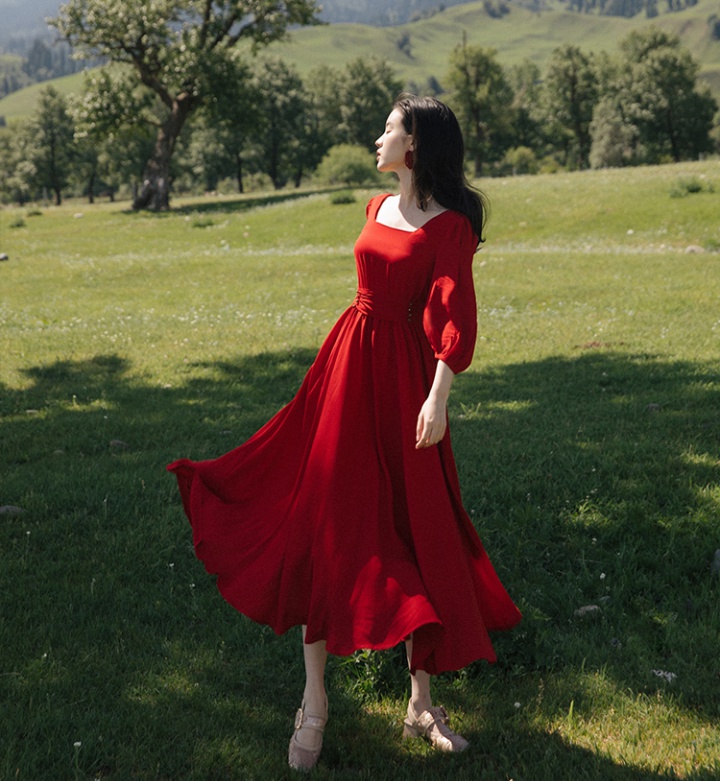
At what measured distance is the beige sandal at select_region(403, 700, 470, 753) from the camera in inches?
151

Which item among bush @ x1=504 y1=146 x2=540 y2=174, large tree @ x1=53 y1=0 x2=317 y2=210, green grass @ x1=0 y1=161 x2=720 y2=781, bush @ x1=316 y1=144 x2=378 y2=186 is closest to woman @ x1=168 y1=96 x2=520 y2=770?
green grass @ x1=0 y1=161 x2=720 y2=781

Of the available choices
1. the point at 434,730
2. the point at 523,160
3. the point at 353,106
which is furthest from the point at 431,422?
the point at 523,160

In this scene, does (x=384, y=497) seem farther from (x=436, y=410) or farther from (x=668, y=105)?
(x=668, y=105)

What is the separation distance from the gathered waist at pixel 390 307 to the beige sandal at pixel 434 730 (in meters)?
1.88

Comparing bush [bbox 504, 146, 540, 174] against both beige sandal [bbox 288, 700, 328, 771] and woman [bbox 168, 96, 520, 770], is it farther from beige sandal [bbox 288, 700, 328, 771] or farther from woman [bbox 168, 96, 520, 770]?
beige sandal [bbox 288, 700, 328, 771]

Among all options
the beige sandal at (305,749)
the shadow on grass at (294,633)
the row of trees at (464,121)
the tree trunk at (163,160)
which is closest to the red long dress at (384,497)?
the beige sandal at (305,749)

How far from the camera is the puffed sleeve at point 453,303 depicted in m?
3.65

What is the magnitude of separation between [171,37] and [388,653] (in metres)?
38.1

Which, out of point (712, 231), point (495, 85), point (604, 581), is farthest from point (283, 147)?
point (604, 581)

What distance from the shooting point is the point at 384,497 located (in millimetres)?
3891

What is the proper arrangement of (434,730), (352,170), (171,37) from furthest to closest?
(352,170) < (171,37) < (434,730)

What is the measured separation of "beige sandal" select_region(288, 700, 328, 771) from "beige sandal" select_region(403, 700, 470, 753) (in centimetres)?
43

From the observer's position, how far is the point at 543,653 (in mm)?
4508

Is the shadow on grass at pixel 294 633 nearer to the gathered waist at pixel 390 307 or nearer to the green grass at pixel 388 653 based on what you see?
the green grass at pixel 388 653
